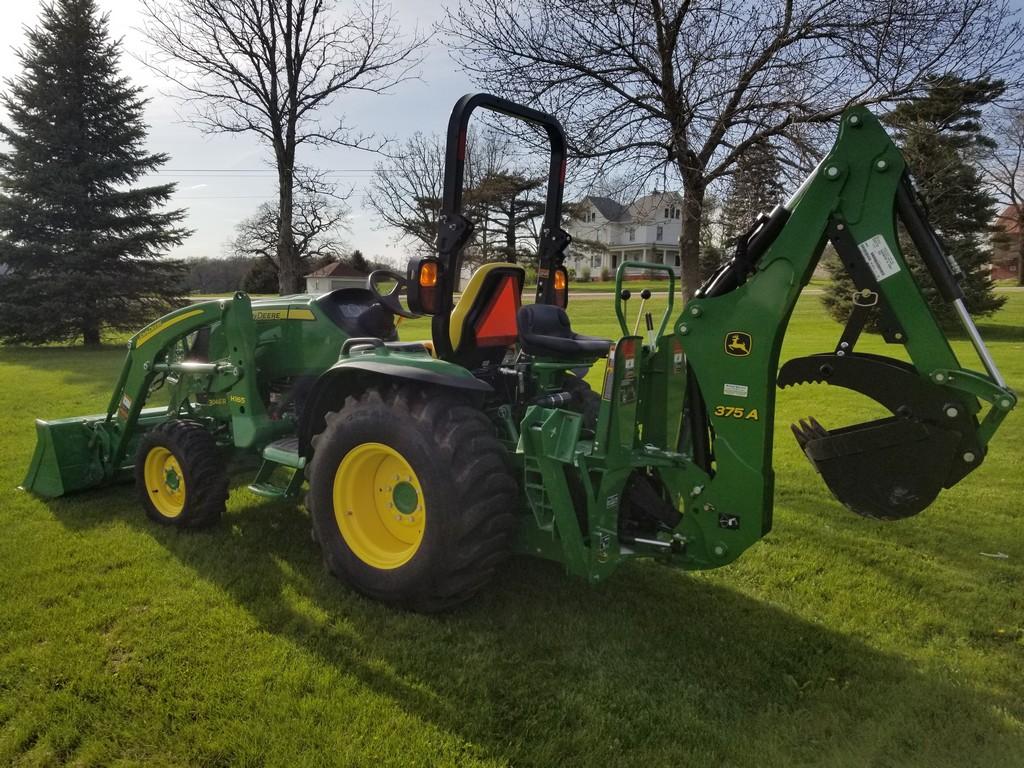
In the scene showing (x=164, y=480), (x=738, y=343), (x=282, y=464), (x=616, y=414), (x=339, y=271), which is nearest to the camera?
(x=738, y=343)

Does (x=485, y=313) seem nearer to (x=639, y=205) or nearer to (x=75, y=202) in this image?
(x=639, y=205)

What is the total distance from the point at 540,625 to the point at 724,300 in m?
1.84

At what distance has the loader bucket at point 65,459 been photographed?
5.43m

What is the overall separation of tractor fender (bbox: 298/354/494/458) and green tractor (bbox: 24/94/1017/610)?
13mm

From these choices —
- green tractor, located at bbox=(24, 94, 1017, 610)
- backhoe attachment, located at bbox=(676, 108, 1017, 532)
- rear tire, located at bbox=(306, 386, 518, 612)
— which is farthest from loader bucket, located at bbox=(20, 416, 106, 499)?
backhoe attachment, located at bbox=(676, 108, 1017, 532)

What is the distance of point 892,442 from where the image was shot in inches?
114

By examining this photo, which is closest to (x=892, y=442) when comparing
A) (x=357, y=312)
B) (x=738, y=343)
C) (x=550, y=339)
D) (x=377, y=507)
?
(x=738, y=343)

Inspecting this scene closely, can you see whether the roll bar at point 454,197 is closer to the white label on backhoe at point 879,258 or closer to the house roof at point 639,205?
the white label on backhoe at point 879,258

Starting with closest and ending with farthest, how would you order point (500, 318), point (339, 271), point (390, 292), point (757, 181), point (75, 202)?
1. point (500, 318)
2. point (390, 292)
3. point (757, 181)
4. point (75, 202)
5. point (339, 271)

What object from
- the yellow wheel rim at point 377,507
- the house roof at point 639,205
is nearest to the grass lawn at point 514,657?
the yellow wheel rim at point 377,507

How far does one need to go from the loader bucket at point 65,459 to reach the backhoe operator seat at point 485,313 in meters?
3.44

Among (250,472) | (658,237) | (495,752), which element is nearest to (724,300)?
(495,752)

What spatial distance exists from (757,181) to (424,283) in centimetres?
519

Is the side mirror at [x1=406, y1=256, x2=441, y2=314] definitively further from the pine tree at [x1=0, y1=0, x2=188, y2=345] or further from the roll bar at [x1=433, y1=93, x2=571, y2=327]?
the pine tree at [x1=0, y1=0, x2=188, y2=345]
